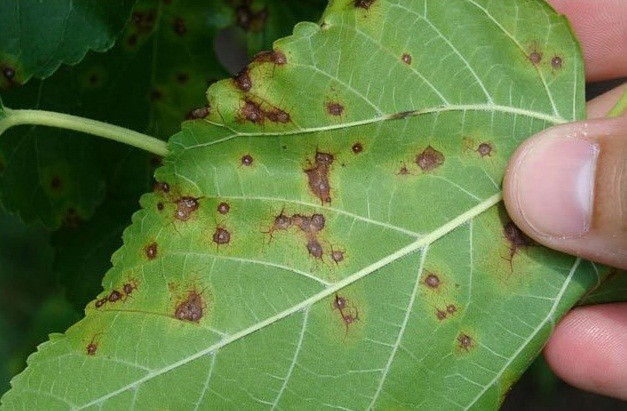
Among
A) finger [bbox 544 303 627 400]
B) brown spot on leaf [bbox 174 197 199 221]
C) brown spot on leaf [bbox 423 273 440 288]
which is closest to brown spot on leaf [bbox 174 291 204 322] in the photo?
brown spot on leaf [bbox 174 197 199 221]

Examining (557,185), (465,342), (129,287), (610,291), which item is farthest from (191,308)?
(610,291)

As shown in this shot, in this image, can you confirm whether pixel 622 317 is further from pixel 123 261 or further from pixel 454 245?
pixel 123 261

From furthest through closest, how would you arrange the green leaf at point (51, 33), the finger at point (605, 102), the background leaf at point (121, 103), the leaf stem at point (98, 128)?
the finger at point (605, 102) < the background leaf at point (121, 103) < the green leaf at point (51, 33) < the leaf stem at point (98, 128)

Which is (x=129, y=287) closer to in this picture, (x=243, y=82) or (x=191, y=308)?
(x=191, y=308)

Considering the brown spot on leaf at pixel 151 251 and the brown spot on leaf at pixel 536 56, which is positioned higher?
the brown spot on leaf at pixel 151 251

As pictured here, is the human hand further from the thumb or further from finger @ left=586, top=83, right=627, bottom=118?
finger @ left=586, top=83, right=627, bottom=118

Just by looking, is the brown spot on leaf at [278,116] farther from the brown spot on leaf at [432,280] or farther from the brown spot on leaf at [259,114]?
the brown spot on leaf at [432,280]

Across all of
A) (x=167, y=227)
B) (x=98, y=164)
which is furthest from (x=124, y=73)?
(x=167, y=227)

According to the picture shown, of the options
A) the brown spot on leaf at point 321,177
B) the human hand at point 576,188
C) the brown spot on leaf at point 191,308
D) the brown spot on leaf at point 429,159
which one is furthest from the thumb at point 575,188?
the brown spot on leaf at point 191,308
